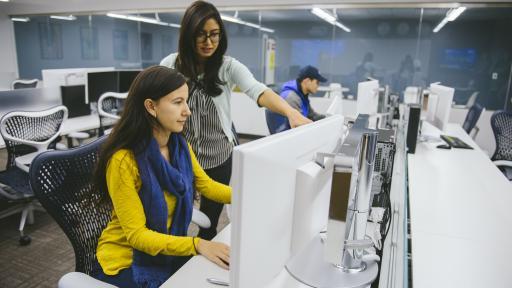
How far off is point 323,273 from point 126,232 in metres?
0.59

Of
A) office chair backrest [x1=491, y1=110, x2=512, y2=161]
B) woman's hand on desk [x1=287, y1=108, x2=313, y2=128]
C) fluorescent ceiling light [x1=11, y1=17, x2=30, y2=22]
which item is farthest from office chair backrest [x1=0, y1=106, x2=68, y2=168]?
fluorescent ceiling light [x1=11, y1=17, x2=30, y2=22]

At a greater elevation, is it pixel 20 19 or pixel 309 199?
pixel 20 19

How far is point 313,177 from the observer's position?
771 millimetres

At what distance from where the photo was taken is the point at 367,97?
8.65ft

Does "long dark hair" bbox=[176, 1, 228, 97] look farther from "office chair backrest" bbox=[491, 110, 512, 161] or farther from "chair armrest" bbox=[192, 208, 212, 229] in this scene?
"office chair backrest" bbox=[491, 110, 512, 161]

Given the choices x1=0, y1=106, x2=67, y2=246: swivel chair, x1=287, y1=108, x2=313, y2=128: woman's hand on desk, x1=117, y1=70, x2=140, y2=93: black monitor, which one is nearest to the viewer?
x1=287, y1=108, x2=313, y2=128: woman's hand on desk

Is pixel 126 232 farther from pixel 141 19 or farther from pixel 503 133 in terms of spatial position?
pixel 141 19

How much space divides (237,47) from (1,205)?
4855 mm

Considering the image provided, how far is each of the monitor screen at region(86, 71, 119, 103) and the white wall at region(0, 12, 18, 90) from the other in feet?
16.7

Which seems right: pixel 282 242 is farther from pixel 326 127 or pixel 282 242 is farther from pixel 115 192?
pixel 115 192

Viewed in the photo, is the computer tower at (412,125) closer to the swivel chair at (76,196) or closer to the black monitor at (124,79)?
the swivel chair at (76,196)

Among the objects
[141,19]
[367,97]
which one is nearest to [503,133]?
[367,97]

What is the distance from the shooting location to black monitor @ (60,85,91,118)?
12.9 ft

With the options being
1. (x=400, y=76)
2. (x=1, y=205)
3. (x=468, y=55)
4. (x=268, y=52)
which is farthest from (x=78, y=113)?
(x=468, y=55)
